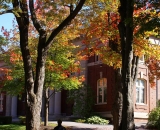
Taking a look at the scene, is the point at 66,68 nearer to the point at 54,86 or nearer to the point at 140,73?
the point at 54,86

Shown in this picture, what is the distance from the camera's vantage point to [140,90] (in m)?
31.7

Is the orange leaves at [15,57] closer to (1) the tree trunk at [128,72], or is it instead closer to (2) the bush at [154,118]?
(2) the bush at [154,118]

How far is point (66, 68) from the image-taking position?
23891 millimetres

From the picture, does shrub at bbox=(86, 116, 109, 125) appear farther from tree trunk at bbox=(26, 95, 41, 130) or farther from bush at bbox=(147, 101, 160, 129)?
tree trunk at bbox=(26, 95, 41, 130)

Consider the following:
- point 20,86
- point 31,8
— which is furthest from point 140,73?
point 31,8

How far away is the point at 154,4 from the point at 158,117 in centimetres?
1438

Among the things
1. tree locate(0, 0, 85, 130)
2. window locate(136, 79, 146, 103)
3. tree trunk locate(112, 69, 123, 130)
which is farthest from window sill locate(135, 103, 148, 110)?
tree locate(0, 0, 85, 130)

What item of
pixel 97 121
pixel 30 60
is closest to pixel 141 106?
pixel 97 121

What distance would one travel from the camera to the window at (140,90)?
3152 cm

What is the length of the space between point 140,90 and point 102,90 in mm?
3260

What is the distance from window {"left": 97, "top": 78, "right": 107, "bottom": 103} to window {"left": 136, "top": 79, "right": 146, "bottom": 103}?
2734 mm

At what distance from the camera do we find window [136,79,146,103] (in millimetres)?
31523

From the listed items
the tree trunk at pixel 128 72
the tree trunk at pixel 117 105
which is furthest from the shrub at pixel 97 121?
the tree trunk at pixel 128 72

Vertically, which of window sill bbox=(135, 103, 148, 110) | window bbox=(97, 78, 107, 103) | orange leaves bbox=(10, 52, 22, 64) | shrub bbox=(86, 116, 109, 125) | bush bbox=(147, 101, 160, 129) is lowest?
shrub bbox=(86, 116, 109, 125)
